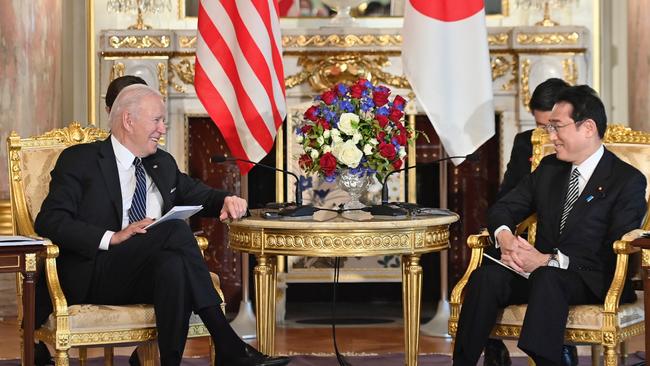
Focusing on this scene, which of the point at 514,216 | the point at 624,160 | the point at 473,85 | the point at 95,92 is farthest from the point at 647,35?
the point at 95,92

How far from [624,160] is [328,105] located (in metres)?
1.39

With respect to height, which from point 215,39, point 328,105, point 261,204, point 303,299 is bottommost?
point 303,299

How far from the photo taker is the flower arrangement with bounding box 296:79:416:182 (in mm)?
5094

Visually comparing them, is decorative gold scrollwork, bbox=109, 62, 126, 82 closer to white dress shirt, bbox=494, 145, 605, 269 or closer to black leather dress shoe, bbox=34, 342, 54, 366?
black leather dress shoe, bbox=34, 342, 54, 366

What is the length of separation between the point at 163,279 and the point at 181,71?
3498 millimetres

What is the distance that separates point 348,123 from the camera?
509 cm

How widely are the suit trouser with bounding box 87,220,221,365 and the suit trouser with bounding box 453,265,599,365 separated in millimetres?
1011

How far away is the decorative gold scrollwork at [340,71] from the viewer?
766cm

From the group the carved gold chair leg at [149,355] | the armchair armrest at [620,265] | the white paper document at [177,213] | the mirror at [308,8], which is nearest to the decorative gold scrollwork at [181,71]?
the mirror at [308,8]

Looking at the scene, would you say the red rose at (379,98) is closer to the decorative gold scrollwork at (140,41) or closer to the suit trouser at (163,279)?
the suit trouser at (163,279)

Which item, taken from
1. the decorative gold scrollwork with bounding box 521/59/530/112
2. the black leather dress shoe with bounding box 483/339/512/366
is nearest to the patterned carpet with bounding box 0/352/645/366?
the black leather dress shoe with bounding box 483/339/512/366

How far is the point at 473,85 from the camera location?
21.2 feet

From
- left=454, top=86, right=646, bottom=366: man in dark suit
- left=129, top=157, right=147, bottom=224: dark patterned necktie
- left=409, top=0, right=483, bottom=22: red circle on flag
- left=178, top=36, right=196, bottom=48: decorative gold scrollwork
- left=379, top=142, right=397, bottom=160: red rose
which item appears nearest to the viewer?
left=454, top=86, right=646, bottom=366: man in dark suit

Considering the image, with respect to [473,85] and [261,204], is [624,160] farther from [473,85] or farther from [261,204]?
[261,204]
